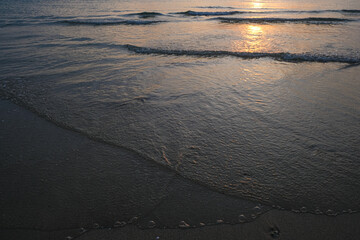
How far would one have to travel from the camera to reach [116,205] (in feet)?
6.28

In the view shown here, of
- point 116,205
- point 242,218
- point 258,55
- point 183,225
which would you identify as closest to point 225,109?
point 242,218

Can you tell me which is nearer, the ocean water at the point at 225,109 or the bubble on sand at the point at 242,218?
the bubble on sand at the point at 242,218

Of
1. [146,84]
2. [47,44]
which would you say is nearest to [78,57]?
[47,44]

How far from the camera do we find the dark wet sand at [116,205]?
66.4 inches

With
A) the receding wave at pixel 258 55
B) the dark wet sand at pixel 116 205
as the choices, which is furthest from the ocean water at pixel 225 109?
the dark wet sand at pixel 116 205

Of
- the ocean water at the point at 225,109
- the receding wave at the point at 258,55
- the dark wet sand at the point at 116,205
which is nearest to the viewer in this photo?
the dark wet sand at the point at 116,205

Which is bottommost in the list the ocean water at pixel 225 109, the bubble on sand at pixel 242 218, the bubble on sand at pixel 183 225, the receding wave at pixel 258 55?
the bubble on sand at pixel 183 225

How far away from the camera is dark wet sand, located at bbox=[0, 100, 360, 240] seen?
1687 mm

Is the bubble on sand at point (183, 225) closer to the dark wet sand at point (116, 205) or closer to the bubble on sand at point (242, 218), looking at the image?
the dark wet sand at point (116, 205)

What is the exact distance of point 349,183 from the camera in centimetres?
208

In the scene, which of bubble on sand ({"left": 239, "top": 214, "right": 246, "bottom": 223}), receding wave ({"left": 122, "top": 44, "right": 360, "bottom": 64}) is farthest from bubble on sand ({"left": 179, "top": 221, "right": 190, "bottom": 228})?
receding wave ({"left": 122, "top": 44, "right": 360, "bottom": 64})

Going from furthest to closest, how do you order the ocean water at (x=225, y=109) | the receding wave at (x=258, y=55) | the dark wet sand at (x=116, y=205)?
1. the receding wave at (x=258, y=55)
2. the ocean water at (x=225, y=109)
3. the dark wet sand at (x=116, y=205)

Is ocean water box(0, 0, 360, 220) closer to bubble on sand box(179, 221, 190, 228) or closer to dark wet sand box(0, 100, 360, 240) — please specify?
dark wet sand box(0, 100, 360, 240)

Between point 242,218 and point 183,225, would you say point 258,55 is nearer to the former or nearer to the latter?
point 242,218
